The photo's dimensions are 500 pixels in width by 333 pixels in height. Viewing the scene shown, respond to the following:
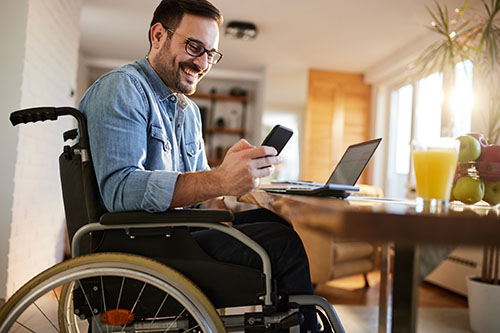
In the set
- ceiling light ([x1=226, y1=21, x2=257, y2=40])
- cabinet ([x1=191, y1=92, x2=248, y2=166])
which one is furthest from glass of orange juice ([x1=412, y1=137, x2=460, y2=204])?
cabinet ([x1=191, y1=92, x2=248, y2=166])

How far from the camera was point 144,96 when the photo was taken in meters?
1.09

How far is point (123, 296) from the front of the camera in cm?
91

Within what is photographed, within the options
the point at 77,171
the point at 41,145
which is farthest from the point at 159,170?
the point at 41,145

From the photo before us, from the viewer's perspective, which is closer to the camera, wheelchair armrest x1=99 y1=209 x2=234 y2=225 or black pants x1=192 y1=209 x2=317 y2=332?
wheelchair armrest x1=99 y1=209 x2=234 y2=225

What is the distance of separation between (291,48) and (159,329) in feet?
15.3

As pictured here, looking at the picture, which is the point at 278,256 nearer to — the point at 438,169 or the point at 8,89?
the point at 438,169

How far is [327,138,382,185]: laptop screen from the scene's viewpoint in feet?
3.80

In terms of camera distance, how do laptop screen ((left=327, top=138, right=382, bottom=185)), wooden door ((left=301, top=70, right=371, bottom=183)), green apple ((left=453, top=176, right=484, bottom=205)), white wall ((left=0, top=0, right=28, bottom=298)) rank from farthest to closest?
1. wooden door ((left=301, top=70, right=371, bottom=183))
2. white wall ((left=0, top=0, right=28, bottom=298))
3. laptop screen ((left=327, top=138, right=382, bottom=185))
4. green apple ((left=453, top=176, right=484, bottom=205))

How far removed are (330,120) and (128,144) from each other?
5.20 meters

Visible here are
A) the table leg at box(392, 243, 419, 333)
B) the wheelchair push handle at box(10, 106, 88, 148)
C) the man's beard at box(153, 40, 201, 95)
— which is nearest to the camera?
the table leg at box(392, 243, 419, 333)

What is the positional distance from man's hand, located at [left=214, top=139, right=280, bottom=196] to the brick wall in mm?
2058

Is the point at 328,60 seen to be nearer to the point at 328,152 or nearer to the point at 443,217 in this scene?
the point at 328,152

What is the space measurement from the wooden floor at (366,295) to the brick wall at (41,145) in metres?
2.06

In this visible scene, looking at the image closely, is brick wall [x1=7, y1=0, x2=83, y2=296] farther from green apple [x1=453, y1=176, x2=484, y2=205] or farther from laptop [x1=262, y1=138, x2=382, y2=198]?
green apple [x1=453, y1=176, x2=484, y2=205]
